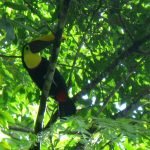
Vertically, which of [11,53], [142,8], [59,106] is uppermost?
[142,8]

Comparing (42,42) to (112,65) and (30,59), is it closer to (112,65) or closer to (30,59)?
(30,59)

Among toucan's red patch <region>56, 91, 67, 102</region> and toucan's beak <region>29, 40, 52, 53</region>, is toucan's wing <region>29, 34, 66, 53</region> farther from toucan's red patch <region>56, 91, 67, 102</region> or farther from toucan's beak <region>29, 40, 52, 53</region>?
toucan's red patch <region>56, 91, 67, 102</region>

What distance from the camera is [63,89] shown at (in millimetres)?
4188

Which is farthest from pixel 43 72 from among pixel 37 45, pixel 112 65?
pixel 112 65

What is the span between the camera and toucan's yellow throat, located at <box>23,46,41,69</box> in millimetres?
4285

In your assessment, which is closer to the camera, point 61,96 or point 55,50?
point 55,50

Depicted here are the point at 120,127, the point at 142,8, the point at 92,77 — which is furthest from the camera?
the point at 92,77

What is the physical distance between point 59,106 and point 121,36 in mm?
995

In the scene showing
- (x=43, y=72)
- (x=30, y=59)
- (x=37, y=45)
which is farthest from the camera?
(x=43, y=72)

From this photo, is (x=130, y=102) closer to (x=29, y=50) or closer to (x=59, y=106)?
(x=59, y=106)

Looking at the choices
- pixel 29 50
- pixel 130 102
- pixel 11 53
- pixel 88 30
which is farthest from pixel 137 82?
pixel 11 53

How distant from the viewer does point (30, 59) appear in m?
4.25

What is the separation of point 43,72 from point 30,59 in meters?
0.24

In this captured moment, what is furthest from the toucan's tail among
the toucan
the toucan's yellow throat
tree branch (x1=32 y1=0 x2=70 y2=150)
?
tree branch (x1=32 y1=0 x2=70 y2=150)
